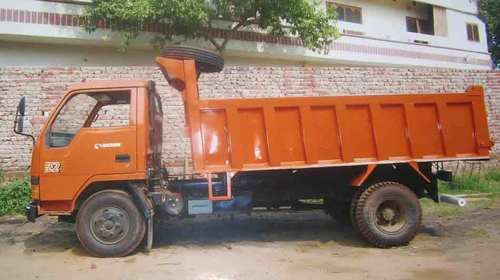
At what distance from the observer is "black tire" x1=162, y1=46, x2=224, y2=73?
19.7 feet

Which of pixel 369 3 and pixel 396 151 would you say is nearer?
pixel 396 151

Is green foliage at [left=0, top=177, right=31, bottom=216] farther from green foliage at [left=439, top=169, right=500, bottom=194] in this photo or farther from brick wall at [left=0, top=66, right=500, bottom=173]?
green foliage at [left=439, top=169, right=500, bottom=194]

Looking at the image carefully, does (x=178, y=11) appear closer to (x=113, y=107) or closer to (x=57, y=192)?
(x=113, y=107)

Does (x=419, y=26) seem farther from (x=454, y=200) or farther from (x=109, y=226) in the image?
(x=109, y=226)

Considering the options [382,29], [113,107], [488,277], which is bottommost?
[488,277]

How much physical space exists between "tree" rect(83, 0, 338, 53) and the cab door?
599 centimetres

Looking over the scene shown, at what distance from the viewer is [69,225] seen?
7.60 m

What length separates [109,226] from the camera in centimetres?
565

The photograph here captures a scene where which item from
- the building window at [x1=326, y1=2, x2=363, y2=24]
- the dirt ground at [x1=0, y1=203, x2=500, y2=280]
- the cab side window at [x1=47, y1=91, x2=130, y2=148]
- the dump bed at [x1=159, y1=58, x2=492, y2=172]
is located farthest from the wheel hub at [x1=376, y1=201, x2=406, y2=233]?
the building window at [x1=326, y1=2, x2=363, y2=24]

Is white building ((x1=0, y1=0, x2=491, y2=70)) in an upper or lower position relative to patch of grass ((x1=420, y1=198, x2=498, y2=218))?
upper

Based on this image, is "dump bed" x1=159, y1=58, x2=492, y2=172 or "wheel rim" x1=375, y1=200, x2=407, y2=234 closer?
"dump bed" x1=159, y1=58, x2=492, y2=172

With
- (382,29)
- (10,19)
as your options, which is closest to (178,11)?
(10,19)

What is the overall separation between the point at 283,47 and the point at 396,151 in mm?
8950

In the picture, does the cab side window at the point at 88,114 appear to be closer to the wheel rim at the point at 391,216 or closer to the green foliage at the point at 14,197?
the green foliage at the point at 14,197
